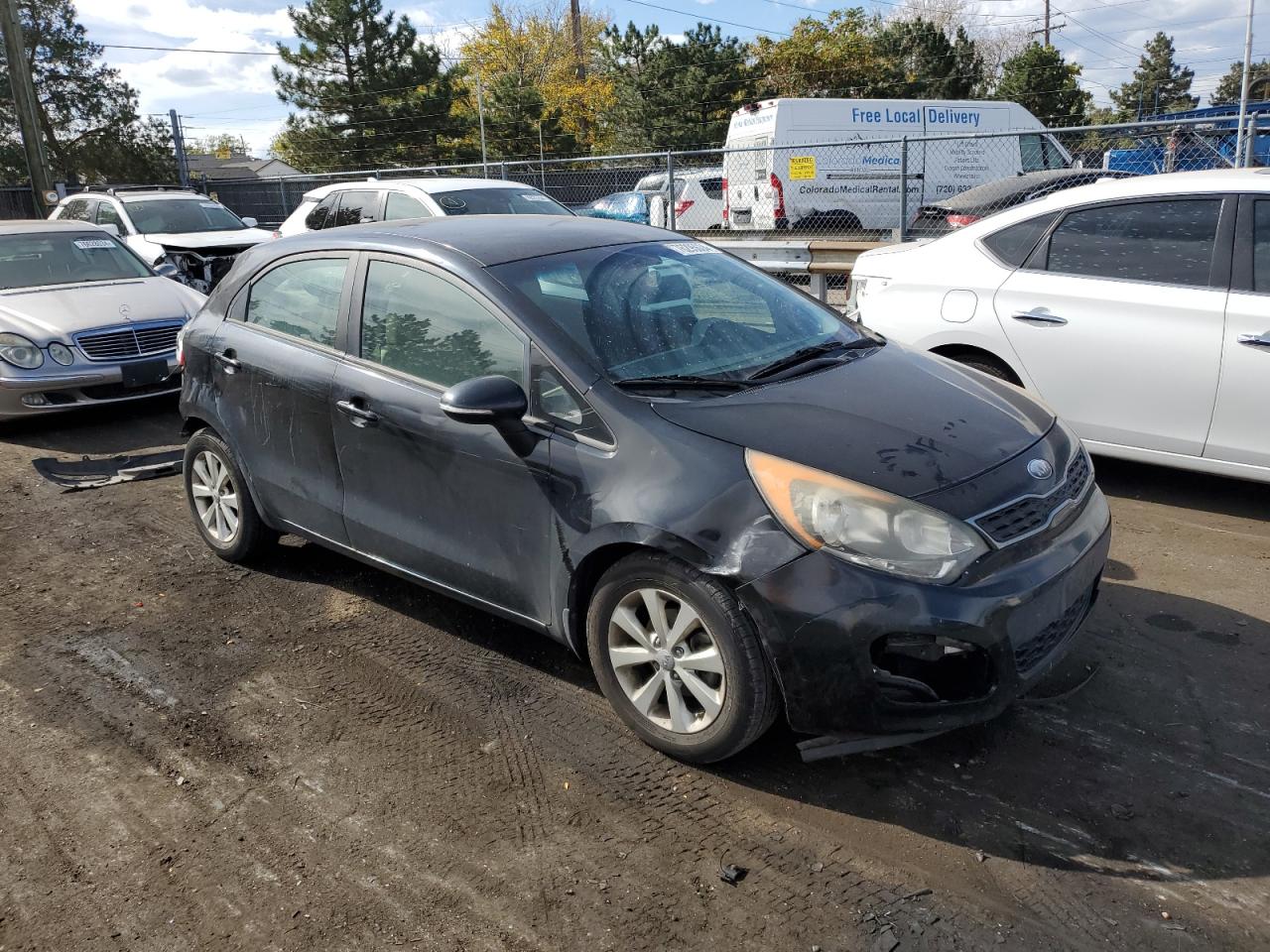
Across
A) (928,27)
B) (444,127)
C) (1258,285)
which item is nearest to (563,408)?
(1258,285)

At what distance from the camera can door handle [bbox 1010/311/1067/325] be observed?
5.27 meters

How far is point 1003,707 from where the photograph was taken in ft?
9.52

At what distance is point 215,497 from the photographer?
490 centimetres

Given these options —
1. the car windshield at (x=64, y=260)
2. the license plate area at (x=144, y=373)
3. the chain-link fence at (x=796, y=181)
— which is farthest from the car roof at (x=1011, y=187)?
the car windshield at (x=64, y=260)

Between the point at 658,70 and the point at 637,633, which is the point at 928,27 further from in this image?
the point at 637,633

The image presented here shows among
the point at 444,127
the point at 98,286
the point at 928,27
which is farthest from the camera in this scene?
the point at 928,27

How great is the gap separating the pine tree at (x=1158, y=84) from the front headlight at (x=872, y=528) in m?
72.9

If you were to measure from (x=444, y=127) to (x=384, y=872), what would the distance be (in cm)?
4029

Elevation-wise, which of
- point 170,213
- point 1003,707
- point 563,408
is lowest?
point 1003,707

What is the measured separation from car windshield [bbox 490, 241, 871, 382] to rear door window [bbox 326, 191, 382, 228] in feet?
24.3

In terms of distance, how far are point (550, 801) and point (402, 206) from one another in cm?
866

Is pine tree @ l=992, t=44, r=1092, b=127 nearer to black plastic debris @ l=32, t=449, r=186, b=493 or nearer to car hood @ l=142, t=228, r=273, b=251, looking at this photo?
car hood @ l=142, t=228, r=273, b=251

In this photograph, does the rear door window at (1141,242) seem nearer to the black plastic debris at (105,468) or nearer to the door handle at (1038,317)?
the door handle at (1038,317)

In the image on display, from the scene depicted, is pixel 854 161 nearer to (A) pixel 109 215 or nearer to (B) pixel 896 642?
(A) pixel 109 215
